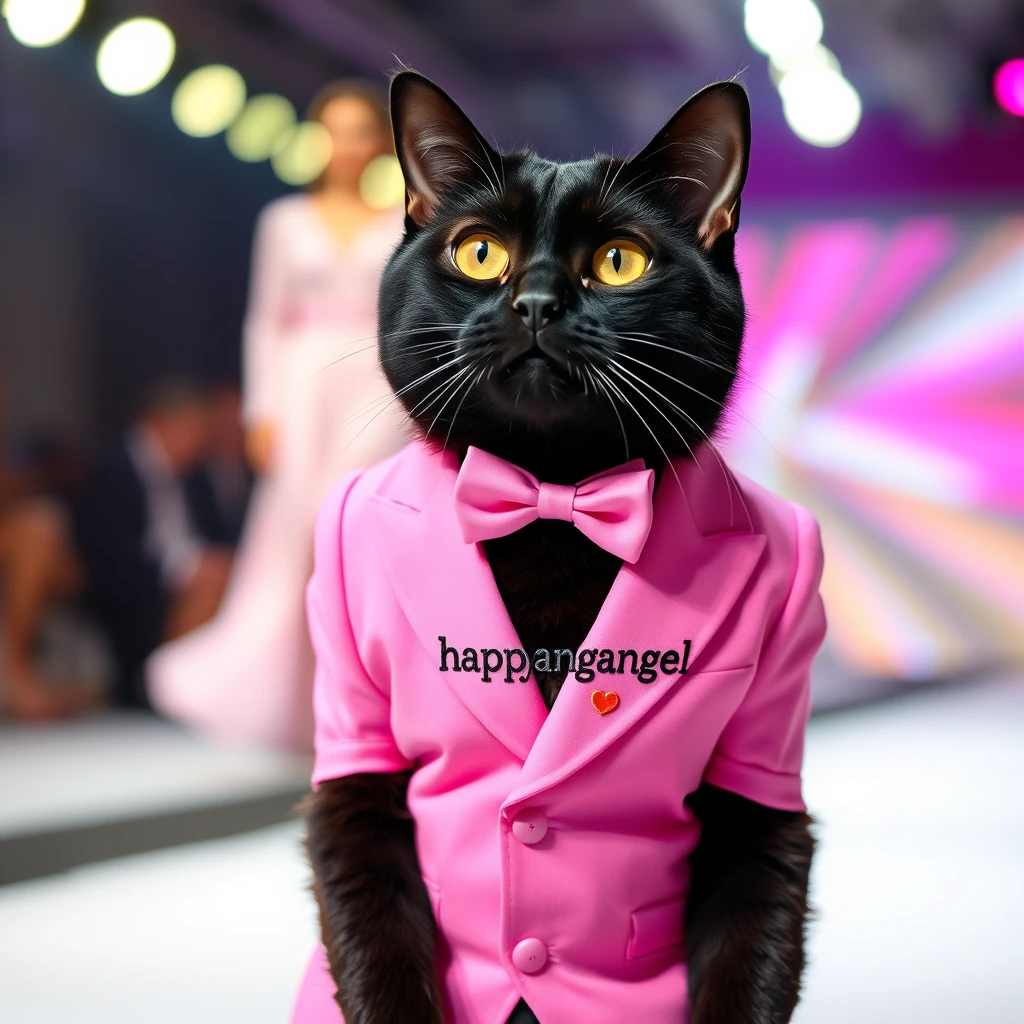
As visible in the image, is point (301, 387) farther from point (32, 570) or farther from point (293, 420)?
point (32, 570)

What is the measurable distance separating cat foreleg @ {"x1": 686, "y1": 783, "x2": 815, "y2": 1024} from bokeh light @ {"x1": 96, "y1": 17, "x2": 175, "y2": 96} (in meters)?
2.66

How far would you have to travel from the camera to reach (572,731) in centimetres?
68

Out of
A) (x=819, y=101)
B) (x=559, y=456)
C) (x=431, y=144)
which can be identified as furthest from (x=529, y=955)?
(x=819, y=101)

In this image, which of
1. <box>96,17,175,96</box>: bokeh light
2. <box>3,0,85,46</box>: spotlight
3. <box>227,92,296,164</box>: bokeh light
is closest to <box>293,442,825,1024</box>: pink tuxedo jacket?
<box>3,0,85,46</box>: spotlight

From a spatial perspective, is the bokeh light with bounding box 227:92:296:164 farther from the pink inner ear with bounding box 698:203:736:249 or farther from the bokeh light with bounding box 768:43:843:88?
the pink inner ear with bounding box 698:203:736:249

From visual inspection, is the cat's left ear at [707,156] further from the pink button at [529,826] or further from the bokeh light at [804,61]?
the bokeh light at [804,61]

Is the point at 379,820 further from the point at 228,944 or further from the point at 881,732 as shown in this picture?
the point at 881,732

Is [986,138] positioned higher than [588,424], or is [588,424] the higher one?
[986,138]

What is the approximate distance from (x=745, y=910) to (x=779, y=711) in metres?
0.13

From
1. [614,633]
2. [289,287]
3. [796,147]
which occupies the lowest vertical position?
[614,633]

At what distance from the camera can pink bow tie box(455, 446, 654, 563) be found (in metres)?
0.69

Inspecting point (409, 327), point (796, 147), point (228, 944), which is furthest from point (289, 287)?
point (796, 147)

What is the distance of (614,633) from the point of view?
696mm

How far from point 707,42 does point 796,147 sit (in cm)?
103
